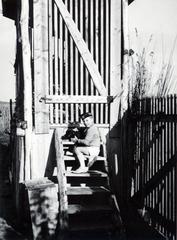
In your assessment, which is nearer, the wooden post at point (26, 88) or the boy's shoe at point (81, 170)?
the boy's shoe at point (81, 170)

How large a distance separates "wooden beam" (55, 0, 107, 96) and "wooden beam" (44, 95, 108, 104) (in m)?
0.17

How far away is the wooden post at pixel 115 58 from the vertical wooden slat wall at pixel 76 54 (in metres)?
0.11

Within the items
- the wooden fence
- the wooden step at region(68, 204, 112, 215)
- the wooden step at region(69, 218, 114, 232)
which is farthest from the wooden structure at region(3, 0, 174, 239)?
the wooden step at region(69, 218, 114, 232)

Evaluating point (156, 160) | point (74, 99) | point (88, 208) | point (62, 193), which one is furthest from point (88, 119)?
point (88, 208)

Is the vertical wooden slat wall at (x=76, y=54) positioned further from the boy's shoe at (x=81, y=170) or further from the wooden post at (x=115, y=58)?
the boy's shoe at (x=81, y=170)

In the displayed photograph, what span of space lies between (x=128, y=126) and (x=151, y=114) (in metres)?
1.22

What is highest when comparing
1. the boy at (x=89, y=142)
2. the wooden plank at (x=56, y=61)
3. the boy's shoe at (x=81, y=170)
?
the wooden plank at (x=56, y=61)

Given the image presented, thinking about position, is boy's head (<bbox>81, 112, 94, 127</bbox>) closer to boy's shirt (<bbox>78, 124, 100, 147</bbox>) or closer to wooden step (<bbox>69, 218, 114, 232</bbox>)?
boy's shirt (<bbox>78, 124, 100, 147</bbox>)

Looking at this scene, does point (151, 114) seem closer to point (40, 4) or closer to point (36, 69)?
point (36, 69)

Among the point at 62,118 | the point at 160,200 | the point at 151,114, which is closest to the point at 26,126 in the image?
the point at 62,118

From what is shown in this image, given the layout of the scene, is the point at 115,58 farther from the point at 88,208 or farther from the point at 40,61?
the point at 88,208

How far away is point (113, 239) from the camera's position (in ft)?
20.1

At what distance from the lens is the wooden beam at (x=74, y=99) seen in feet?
25.3

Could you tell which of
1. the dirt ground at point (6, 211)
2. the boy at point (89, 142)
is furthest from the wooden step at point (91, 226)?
the boy at point (89, 142)
